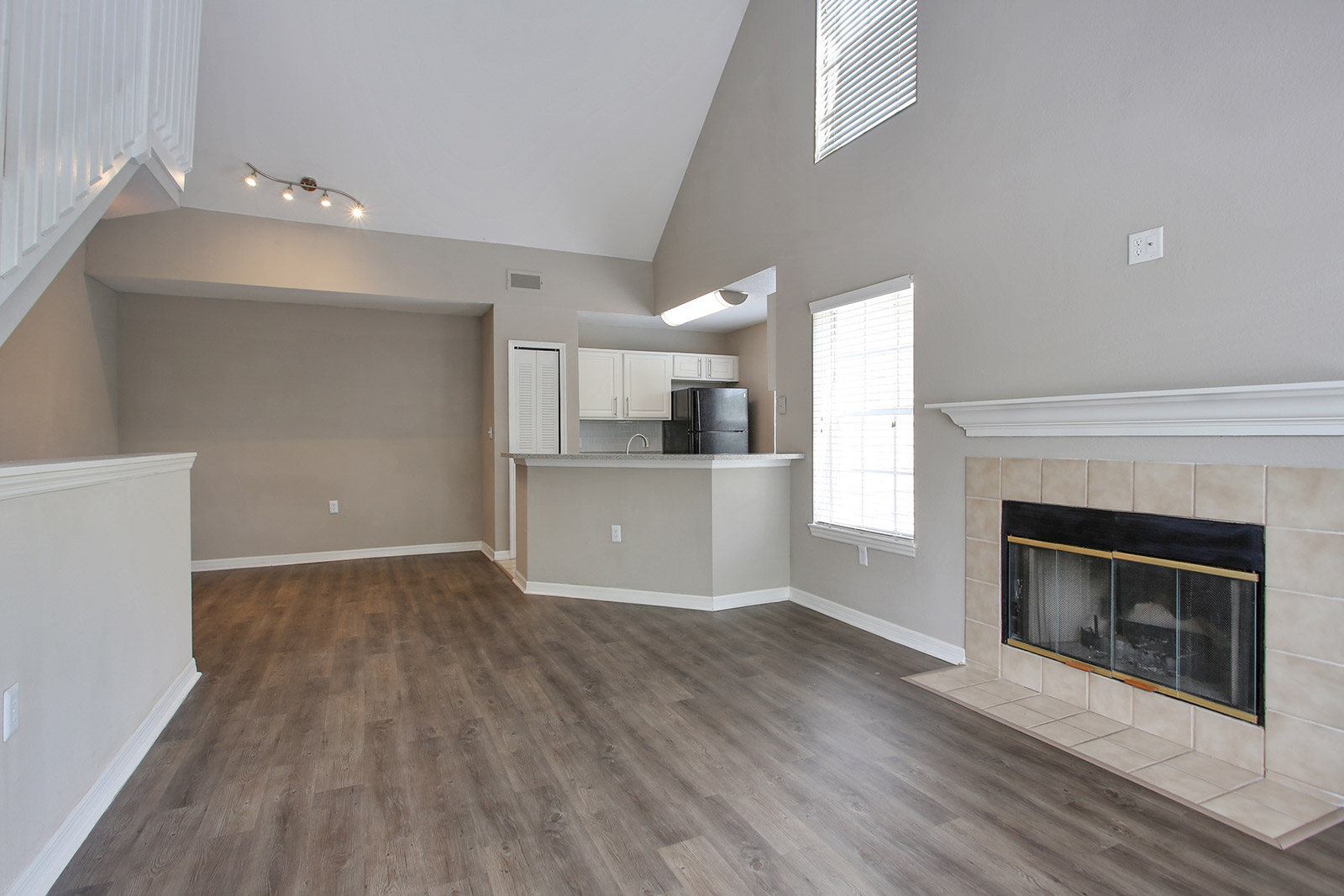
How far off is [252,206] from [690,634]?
15.1 ft

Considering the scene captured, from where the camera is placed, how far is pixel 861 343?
375 cm

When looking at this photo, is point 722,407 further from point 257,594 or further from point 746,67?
point 257,594

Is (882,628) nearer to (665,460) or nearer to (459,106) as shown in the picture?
(665,460)

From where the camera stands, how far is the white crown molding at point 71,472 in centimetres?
158

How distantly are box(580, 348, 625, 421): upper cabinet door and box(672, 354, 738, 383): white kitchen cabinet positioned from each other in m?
0.69

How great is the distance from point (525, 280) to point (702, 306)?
163 cm

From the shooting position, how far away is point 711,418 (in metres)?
6.78

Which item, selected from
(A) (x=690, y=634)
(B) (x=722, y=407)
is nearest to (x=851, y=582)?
(A) (x=690, y=634)

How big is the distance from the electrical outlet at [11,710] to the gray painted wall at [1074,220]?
10.8 feet

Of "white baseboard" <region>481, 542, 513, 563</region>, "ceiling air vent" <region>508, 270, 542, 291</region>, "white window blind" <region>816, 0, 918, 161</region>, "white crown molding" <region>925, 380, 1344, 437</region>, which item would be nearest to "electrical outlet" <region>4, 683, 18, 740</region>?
"white crown molding" <region>925, 380, 1344, 437</region>

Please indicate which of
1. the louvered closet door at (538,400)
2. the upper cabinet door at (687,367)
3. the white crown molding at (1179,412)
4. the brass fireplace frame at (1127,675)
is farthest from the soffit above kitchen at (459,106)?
the brass fireplace frame at (1127,675)

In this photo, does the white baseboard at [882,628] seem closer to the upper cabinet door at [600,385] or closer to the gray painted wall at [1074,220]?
the gray painted wall at [1074,220]

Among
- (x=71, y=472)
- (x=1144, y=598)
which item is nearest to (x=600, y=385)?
(x=71, y=472)

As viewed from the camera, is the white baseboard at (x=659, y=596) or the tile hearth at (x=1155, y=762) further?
the white baseboard at (x=659, y=596)
